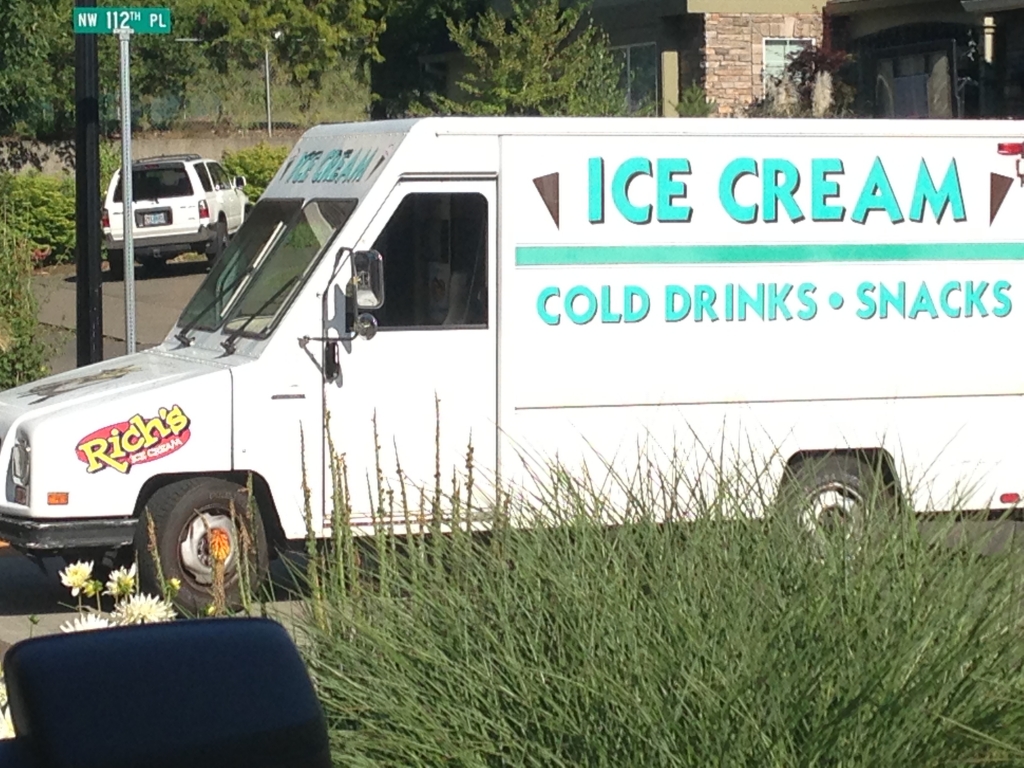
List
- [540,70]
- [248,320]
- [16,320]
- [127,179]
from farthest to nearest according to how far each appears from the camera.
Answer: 1. [540,70]
2. [16,320]
3. [127,179]
4. [248,320]

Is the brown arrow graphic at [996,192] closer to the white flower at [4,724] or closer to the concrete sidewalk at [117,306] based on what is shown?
the white flower at [4,724]

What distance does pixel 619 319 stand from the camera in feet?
27.6

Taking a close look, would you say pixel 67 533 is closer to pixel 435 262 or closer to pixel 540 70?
pixel 435 262

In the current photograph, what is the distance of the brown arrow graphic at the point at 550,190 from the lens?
8.31 m

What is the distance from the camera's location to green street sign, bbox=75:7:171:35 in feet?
33.5

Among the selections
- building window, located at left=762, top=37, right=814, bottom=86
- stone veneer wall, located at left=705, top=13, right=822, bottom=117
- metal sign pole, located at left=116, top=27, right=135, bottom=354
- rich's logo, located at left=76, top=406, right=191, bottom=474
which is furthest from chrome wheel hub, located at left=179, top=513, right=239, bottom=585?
building window, located at left=762, top=37, right=814, bottom=86

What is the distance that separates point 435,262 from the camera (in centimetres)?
832

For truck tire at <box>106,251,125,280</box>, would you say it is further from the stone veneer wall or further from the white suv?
the stone veneer wall

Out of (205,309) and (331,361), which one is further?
(205,309)

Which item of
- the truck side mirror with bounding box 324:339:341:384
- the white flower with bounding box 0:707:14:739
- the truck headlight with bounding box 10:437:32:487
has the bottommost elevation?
the white flower with bounding box 0:707:14:739

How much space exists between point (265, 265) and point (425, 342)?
3.42ft

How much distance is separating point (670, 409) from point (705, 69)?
18492 mm

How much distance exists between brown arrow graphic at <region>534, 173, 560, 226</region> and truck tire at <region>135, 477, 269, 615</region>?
2013mm

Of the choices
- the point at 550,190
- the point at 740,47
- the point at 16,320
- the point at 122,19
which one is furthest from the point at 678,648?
the point at 740,47
